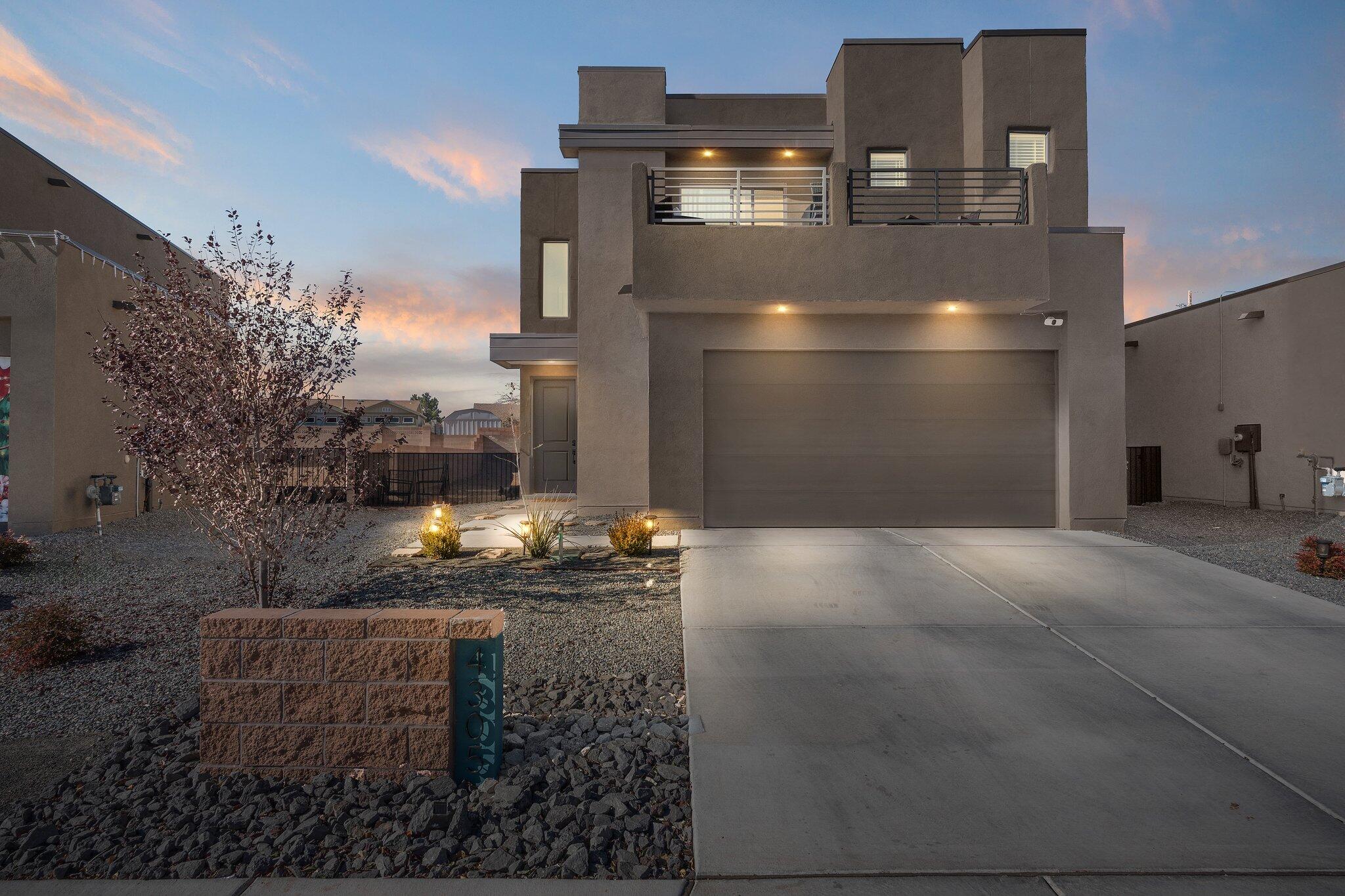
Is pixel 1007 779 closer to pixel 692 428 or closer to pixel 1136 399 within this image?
pixel 692 428

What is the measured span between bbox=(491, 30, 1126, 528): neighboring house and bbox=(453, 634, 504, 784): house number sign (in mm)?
6767

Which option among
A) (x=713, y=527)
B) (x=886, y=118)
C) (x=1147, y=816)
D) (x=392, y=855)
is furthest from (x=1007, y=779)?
(x=886, y=118)

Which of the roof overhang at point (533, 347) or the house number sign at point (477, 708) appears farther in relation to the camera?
the roof overhang at point (533, 347)

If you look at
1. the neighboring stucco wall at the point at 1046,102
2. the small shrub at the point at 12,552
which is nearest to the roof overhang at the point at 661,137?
the neighboring stucco wall at the point at 1046,102

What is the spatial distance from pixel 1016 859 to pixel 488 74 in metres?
14.4

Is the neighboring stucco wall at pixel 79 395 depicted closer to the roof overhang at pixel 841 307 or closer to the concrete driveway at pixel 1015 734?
the roof overhang at pixel 841 307

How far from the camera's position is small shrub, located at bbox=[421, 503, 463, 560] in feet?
24.8

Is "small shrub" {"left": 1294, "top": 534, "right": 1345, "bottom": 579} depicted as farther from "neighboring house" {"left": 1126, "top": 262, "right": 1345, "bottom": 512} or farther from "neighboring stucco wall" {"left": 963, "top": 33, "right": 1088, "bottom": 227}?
"neighboring stucco wall" {"left": 963, "top": 33, "right": 1088, "bottom": 227}

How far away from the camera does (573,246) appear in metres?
15.3

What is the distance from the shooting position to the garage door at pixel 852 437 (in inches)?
387

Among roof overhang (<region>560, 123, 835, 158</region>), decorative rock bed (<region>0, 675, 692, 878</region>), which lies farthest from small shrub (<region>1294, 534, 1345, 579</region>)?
roof overhang (<region>560, 123, 835, 158</region>)

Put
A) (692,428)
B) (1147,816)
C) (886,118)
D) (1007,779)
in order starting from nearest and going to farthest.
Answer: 1. (1147,816)
2. (1007,779)
3. (692,428)
4. (886,118)

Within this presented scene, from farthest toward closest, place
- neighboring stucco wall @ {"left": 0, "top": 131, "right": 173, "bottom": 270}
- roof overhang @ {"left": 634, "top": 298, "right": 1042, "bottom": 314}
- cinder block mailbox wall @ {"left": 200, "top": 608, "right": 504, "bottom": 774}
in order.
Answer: neighboring stucco wall @ {"left": 0, "top": 131, "right": 173, "bottom": 270} < roof overhang @ {"left": 634, "top": 298, "right": 1042, "bottom": 314} < cinder block mailbox wall @ {"left": 200, "top": 608, "right": 504, "bottom": 774}

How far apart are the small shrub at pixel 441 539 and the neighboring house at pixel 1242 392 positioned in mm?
14859
